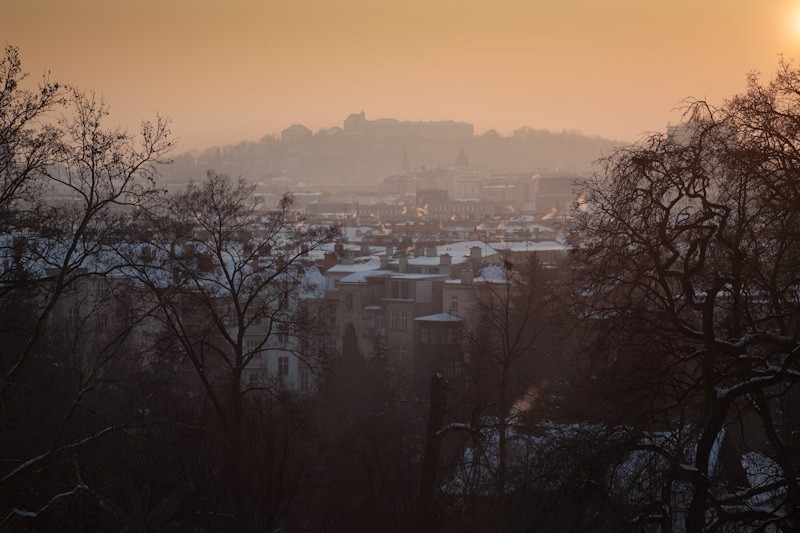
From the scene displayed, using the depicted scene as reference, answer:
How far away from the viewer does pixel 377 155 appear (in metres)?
194

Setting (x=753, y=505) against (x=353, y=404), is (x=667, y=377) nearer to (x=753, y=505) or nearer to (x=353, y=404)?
(x=753, y=505)

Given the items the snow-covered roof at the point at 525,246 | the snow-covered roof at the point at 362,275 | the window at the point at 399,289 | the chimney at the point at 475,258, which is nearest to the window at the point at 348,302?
the snow-covered roof at the point at 362,275

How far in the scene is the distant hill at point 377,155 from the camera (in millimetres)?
173375

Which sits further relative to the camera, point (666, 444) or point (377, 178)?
point (377, 178)

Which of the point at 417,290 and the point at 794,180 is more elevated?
the point at 794,180

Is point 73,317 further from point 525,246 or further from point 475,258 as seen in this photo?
point 525,246

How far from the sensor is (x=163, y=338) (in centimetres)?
902

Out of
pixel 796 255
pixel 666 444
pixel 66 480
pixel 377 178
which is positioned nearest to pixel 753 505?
pixel 666 444

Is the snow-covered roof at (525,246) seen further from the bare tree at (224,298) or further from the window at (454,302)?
the bare tree at (224,298)

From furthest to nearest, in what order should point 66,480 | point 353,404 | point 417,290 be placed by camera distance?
point 417,290 → point 353,404 → point 66,480

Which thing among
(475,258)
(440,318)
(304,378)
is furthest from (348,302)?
(475,258)

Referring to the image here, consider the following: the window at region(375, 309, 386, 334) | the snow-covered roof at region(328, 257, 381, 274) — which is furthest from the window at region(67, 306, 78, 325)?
the snow-covered roof at region(328, 257, 381, 274)

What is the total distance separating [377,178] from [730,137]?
578 ft

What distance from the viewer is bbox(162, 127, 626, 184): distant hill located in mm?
173375
